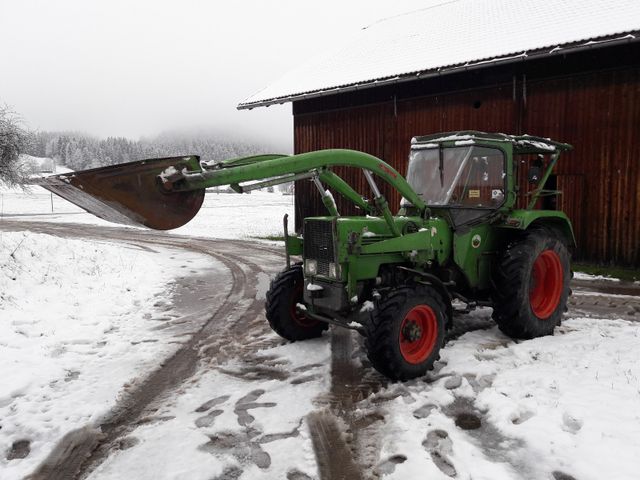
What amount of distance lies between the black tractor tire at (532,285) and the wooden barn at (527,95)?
5363mm

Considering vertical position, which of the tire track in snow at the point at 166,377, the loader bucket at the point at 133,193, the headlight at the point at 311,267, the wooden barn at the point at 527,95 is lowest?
the tire track in snow at the point at 166,377

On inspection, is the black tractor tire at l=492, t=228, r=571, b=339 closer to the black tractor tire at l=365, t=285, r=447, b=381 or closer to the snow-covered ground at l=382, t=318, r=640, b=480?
the snow-covered ground at l=382, t=318, r=640, b=480

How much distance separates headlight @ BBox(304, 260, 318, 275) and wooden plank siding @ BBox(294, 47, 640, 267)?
778 cm

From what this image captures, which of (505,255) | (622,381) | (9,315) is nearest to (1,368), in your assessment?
(9,315)

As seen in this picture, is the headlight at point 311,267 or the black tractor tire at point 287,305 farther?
the black tractor tire at point 287,305

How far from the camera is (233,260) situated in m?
12.7

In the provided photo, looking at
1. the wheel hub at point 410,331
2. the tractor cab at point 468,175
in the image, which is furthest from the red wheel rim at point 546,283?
the wheel hub at point 410,331

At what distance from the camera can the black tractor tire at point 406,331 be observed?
437 cm

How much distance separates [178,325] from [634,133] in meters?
9.37

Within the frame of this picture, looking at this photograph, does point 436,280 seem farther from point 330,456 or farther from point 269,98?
point 269,98

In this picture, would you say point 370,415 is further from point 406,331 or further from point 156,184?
point 156,184

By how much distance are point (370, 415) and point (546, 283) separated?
3.26 m

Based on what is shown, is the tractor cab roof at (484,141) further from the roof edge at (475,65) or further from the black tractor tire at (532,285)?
the roof edge at (475,65)

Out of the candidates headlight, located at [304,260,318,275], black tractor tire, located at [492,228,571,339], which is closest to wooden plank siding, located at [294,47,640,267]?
black tractor tire, located at [492,228,571,339]
